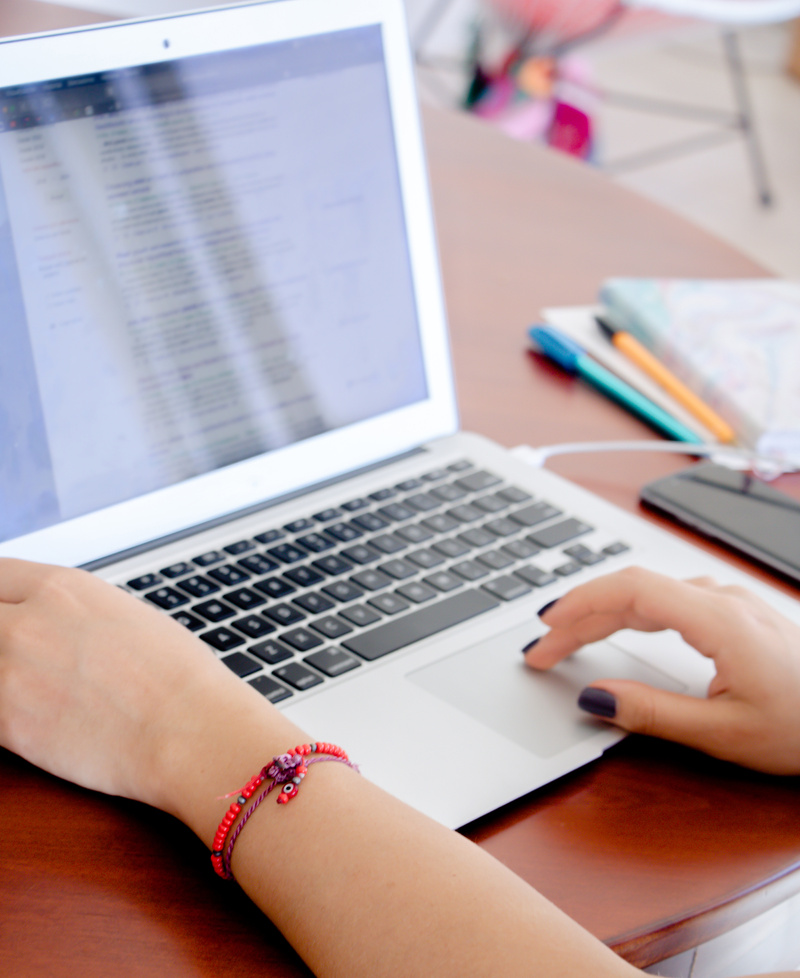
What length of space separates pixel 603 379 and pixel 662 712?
18.1 inches

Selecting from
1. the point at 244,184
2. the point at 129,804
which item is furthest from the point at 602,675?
the point at 244,184

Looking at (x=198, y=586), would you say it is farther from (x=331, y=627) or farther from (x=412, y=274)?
(x=412, y=274)

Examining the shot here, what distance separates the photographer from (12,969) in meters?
0.41

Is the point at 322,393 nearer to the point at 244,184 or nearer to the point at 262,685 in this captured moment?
the point at 244,184

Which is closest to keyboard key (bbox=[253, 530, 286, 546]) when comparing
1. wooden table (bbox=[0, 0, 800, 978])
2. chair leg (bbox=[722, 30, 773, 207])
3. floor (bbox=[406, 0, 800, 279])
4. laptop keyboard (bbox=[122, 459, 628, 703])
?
laptop keyboard (bbox=[122, 459, 628, 703])

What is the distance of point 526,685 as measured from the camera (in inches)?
22.8

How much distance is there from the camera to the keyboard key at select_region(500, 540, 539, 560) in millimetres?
695

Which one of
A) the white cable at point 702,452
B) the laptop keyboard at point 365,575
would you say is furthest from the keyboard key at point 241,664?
the white cable at point 702,452

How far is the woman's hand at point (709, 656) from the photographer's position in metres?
0.54

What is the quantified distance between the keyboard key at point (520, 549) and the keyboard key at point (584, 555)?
0.08 feet

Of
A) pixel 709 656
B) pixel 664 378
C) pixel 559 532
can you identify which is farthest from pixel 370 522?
pixel 664 378

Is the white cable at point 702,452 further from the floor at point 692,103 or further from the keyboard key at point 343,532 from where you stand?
the floor at point 692,103

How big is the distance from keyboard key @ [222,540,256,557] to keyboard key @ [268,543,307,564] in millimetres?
14

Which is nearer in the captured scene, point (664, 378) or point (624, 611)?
point (624, 611)
